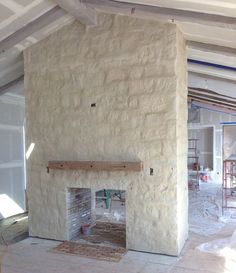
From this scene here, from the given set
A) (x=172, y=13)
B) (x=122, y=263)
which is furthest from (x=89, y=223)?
(x=172, y=13)

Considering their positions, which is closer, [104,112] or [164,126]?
[164,126]

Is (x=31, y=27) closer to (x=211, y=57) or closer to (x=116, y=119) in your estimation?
(x=116, y=119)

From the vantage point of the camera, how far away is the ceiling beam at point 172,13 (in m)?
3.57

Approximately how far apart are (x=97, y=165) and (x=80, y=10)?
2.44 metres

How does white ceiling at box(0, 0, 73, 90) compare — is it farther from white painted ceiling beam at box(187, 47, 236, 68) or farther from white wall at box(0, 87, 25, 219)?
white painted ceiling beam at box(187, 47, 236, 68)

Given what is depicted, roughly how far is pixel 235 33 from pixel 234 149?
10.1m

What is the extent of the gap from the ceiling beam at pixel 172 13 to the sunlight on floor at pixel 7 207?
206 inches

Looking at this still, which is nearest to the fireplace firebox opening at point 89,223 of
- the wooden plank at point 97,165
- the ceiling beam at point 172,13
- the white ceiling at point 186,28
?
the wooden plank at point 97,165

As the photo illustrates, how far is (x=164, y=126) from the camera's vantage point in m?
4.82

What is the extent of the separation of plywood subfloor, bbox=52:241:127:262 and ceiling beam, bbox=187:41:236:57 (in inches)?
138

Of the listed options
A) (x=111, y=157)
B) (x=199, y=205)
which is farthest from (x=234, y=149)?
(x=111, y=157)

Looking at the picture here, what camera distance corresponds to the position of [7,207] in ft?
25.2

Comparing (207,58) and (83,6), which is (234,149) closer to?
(207,58)

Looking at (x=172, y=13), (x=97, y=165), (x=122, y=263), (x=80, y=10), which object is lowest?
(x=122, y=263)
